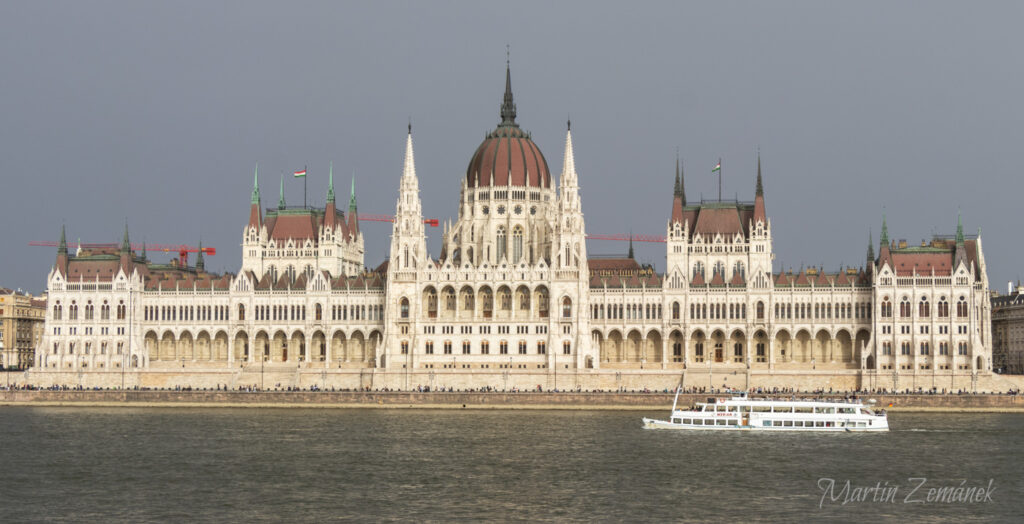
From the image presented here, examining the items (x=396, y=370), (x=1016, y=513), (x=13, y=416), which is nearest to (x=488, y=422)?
(x=396, y=370)

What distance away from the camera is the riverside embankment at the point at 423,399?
496 feet

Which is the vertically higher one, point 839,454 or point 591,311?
point 591,311

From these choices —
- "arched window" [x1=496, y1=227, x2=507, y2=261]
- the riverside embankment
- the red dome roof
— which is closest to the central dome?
the red dome roof

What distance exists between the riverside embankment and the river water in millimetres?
11937

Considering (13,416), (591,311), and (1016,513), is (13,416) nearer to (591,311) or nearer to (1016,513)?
(591,311)

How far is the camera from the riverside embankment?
151 m

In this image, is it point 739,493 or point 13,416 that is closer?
point 739,493

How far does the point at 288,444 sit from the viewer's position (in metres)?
115

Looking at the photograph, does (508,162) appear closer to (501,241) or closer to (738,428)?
(501,241)

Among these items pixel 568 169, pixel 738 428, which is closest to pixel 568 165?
pixel 568 169

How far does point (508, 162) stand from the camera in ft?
593

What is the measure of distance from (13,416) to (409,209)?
1962 inches

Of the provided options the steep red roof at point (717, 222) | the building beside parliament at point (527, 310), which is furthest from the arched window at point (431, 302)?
the steep red roof at point (717, 222)

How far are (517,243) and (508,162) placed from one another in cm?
951
